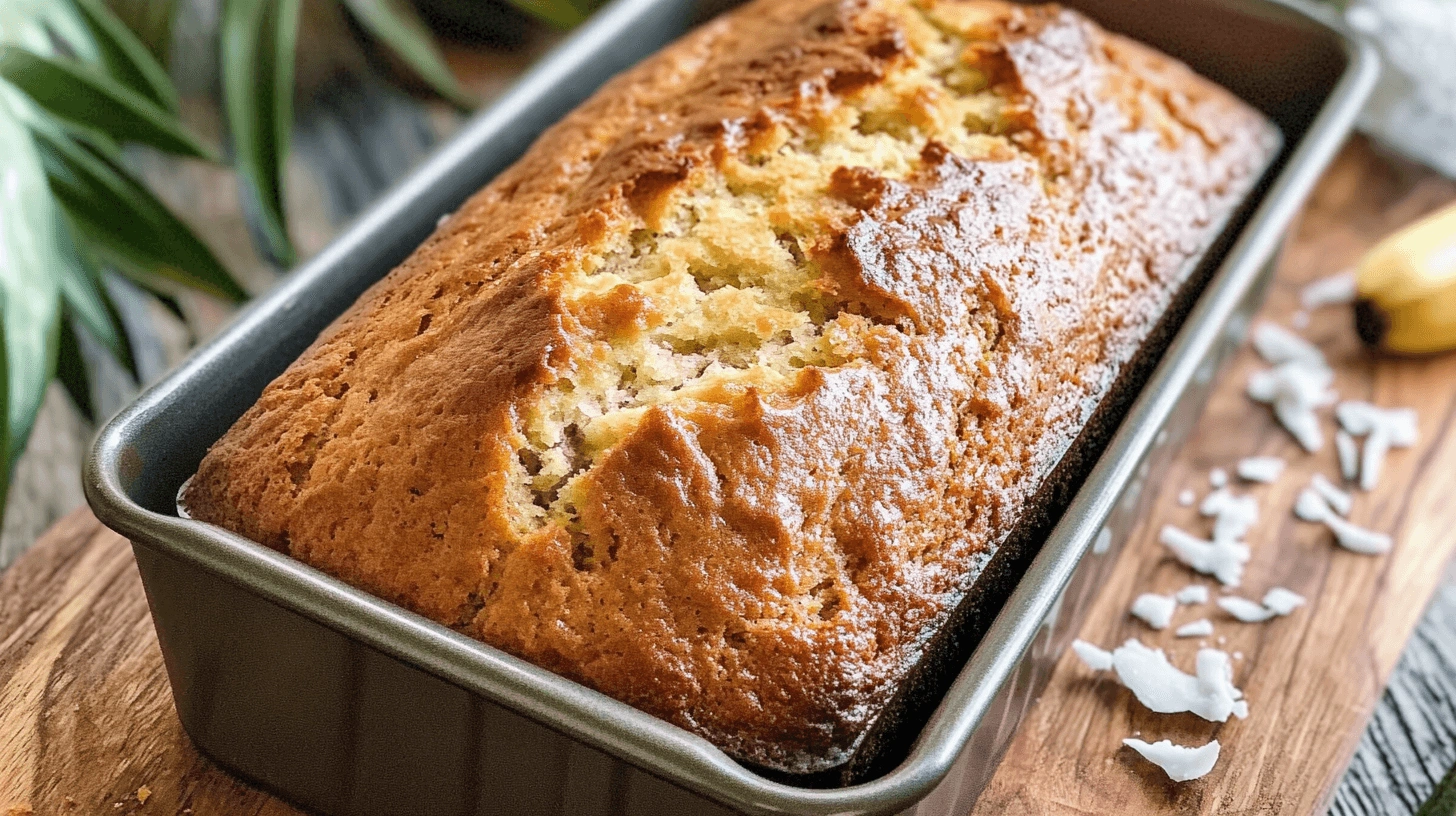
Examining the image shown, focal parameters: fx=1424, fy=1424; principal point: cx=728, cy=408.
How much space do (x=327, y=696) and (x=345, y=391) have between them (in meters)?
0.29

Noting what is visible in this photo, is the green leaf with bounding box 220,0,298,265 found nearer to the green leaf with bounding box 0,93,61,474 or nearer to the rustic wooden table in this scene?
the green leaf with bounding box 0,93,61,474

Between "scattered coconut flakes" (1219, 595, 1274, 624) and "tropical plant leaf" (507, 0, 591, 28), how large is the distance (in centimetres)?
129

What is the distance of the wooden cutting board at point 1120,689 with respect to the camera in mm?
1261

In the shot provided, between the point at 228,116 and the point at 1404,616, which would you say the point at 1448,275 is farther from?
the point at 228,116

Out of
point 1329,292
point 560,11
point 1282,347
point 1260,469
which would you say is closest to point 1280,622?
point 1260,469

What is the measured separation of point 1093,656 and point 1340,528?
15.5 inches

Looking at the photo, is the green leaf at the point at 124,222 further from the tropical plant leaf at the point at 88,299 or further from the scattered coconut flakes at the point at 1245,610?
the scattered coconut flakes at the point at 1245,610

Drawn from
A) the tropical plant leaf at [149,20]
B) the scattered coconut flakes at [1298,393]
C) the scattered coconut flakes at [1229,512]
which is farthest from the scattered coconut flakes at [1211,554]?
the tropical plant leaf at [149,20]

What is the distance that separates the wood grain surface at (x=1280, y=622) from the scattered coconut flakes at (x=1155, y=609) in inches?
0.4

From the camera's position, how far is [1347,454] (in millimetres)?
1729

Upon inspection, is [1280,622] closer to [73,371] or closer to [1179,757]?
[1179,757]

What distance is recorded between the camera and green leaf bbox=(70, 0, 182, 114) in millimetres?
1773

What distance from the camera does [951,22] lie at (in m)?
1.61

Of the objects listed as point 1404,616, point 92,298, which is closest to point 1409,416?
point 1404,616
